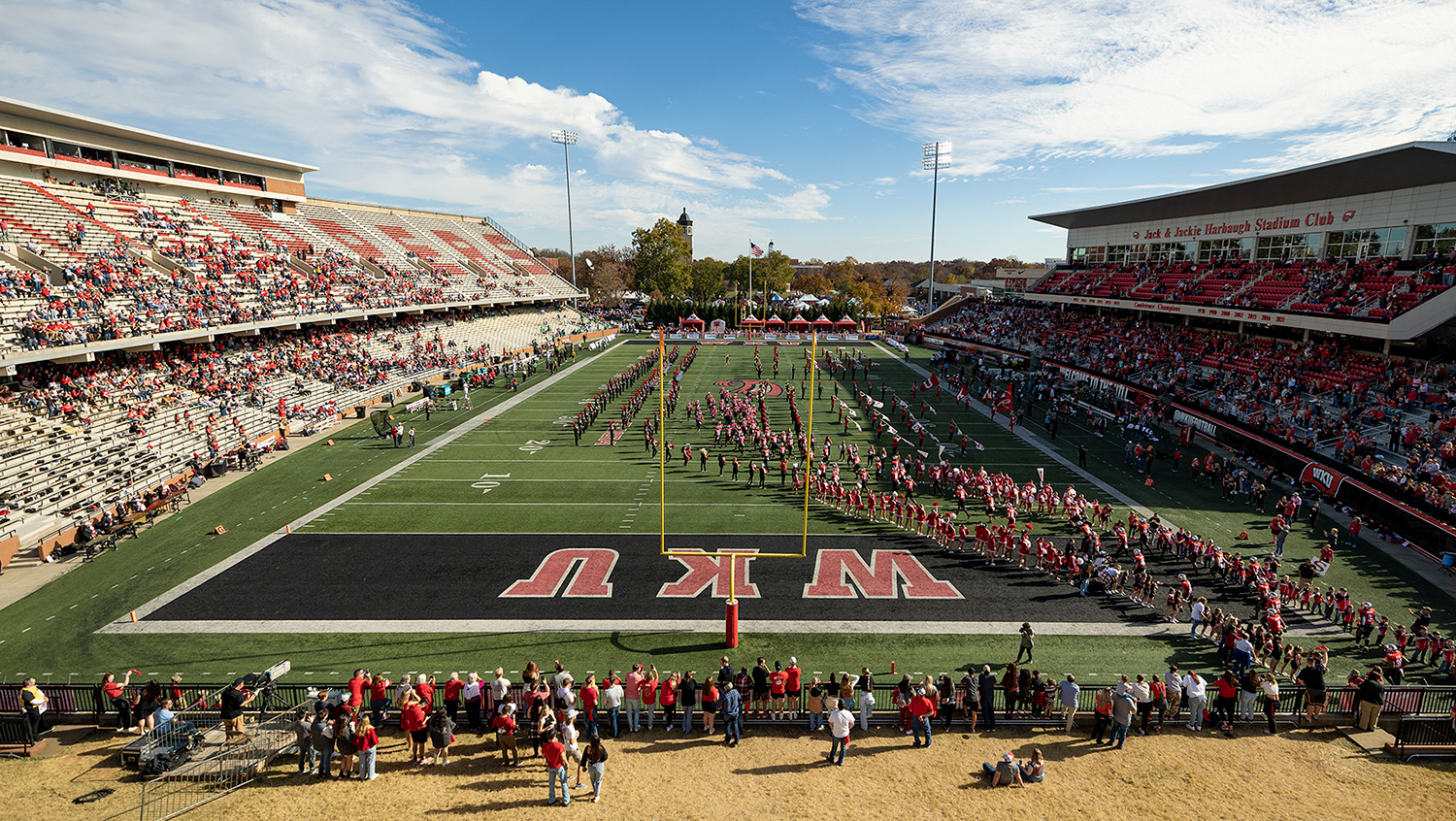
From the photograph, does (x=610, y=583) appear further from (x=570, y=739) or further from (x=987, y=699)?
(x=987, y=699)

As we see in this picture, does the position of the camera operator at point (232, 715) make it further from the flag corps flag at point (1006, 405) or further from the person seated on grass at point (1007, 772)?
the flag corps flag at point (1006, 405)

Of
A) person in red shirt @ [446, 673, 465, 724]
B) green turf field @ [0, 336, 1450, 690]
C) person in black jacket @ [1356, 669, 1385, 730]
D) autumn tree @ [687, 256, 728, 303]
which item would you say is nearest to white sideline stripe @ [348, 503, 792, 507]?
green turf field @ [0, 336, 1450, 690]

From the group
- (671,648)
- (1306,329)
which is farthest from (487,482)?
(1306,329)

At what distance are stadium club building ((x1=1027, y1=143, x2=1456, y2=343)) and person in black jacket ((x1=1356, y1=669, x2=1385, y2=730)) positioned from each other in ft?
78.6

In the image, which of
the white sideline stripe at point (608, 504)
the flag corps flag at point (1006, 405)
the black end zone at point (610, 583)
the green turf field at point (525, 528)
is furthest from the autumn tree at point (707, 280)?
the black end zone at point (610, 583)

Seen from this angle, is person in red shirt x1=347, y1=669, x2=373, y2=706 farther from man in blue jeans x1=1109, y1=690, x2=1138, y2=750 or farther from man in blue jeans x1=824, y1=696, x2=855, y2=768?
man in blue jeans x1=1109, y1=690, x2=1138, y2=750

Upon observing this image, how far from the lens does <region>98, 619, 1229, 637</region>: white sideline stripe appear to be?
43.3ft

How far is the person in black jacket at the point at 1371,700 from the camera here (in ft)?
31.9

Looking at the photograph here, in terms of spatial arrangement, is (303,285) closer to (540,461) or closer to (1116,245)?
(540,461)

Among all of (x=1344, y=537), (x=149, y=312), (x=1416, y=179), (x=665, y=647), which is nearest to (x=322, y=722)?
(x=665, y=647)

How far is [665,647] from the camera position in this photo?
12.5 meters

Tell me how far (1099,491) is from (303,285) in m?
45.6

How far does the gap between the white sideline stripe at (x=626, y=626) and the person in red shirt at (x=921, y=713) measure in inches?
134

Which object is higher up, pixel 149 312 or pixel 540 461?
pixel 149 312
